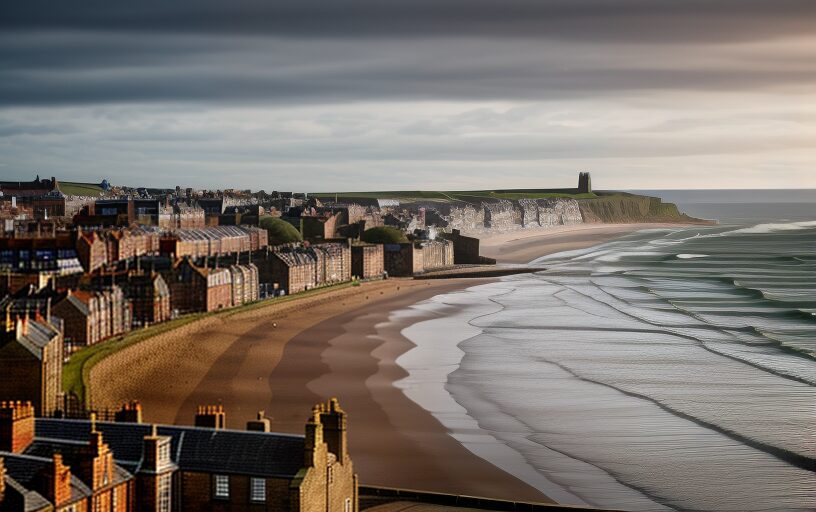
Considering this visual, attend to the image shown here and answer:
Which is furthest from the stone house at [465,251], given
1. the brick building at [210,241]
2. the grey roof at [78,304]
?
the grey roof at [78,304]

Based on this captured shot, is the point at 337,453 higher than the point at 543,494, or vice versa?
the point at 337,453

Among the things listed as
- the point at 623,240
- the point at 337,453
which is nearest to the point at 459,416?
the point at 337,453

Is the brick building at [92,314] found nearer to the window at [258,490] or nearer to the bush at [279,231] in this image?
the window at [258,490]

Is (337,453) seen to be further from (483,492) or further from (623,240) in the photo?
(623,240)

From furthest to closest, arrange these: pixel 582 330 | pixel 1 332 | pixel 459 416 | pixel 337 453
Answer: pixel 582 330, pixel 459 416, pixel 1 332, pixel 337 453

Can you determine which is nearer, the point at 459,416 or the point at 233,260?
the point at 459,416

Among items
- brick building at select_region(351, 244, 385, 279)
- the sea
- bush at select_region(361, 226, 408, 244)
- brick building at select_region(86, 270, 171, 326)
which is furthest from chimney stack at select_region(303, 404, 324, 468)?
bush at select_region(361, 226, 408, 244)
